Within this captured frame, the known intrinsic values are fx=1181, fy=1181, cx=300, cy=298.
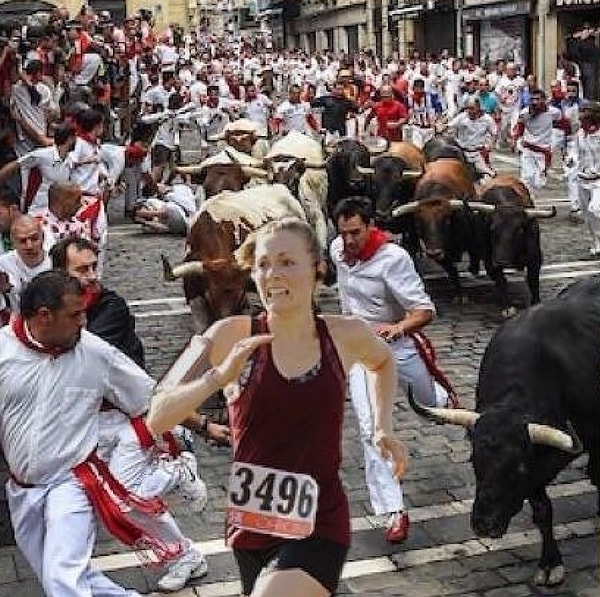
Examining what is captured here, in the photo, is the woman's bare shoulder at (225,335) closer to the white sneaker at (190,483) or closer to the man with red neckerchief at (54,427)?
the man with red neckerchief at (54,427)

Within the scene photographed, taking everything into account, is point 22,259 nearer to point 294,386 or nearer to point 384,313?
point 384,313

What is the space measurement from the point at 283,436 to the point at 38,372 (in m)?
1.41

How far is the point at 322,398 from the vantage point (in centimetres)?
416

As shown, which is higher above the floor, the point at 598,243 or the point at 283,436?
the point at 283,436

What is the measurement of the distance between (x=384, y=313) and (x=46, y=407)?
8.83ft

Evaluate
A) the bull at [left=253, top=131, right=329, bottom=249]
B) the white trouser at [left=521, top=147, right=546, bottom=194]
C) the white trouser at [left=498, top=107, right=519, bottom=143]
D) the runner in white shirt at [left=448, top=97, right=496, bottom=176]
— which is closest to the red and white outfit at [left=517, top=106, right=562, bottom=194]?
the white trouser at [left=521, top=147, right=546, bottom=194]

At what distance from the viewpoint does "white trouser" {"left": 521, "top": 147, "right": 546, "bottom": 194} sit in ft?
63.8

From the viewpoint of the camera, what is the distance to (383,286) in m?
7.06

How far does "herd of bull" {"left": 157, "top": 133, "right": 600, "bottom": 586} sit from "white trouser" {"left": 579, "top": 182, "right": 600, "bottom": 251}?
1554 millimetres

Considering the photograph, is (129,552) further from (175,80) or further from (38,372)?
(175,80)

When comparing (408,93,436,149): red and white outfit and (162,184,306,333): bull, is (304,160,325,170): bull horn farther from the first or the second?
(408,93,436,149): red and white outfit

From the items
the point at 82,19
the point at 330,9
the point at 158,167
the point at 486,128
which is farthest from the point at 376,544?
the point at 330,9

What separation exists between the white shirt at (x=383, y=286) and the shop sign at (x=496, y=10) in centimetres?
3159

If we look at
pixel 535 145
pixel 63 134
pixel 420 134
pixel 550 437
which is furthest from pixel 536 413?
pixel 420 134
